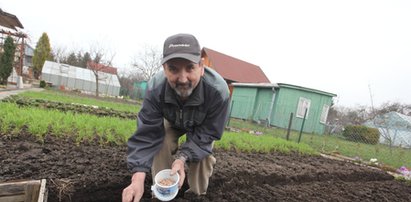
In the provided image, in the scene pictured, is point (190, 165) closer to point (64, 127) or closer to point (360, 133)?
point (64, 127)

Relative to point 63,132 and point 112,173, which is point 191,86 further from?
point 63,132

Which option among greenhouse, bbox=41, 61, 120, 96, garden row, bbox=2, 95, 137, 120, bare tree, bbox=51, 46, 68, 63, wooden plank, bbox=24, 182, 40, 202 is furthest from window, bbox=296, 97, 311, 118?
bare tree, bbox=51, 46, 68, 63

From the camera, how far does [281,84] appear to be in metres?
14.4

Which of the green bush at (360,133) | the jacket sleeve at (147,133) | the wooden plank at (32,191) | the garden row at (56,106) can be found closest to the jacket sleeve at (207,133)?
the jacket sleeve at (147,133)

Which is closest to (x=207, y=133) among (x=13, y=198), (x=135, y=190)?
(x=135, y=190)

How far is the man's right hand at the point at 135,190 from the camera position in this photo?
1.66 metres

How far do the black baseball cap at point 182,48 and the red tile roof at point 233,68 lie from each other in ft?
59.9

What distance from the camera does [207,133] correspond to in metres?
2.14

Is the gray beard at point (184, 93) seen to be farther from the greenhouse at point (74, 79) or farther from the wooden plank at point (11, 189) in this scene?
the greenhouse at point (74, 79)

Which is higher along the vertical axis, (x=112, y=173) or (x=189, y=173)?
(x=189, y=173)

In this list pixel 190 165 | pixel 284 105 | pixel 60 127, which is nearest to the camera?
pixel 190 165

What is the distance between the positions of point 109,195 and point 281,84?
13232 mm

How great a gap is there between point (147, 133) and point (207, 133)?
0.49 m

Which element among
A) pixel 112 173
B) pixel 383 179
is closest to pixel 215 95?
pixel 112 173
